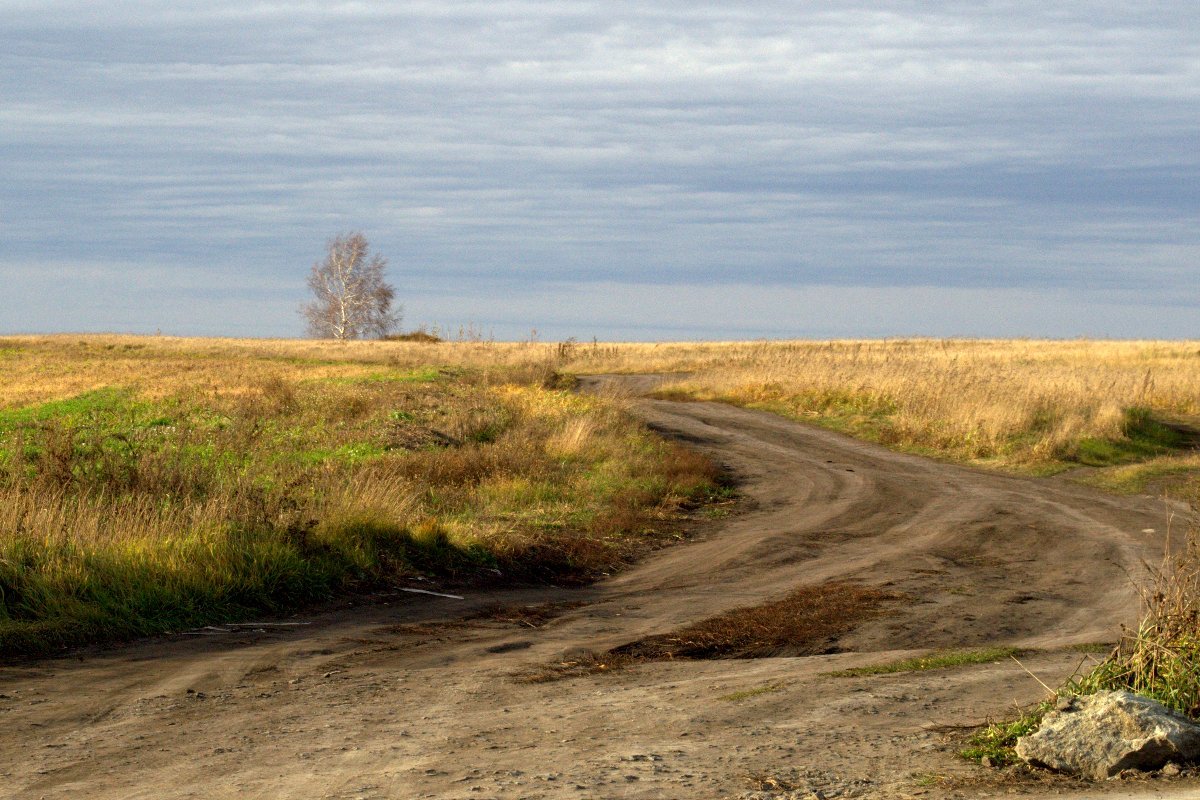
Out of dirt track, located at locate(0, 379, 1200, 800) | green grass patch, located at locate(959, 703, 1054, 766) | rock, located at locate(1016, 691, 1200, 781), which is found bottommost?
dirt track, located at locate(0, 379, 1200, 800)

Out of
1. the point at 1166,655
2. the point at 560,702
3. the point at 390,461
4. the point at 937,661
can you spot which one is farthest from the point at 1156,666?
the point at 390,461

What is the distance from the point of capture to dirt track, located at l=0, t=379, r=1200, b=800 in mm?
5531

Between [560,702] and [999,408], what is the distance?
20494 millimetres

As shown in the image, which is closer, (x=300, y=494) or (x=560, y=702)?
(x=560, y=702)

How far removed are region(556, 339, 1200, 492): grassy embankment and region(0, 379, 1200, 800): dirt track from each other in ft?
35.1

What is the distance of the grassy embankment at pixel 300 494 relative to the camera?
9.46 metres

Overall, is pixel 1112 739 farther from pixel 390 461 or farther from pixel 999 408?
pixel 999 408

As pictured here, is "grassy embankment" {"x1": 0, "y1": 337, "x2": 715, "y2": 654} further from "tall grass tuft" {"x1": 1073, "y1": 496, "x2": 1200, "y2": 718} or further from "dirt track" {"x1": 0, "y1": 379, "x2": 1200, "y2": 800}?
"tall grass tuft" {"x1": 1073, "y1": 496, "x2": 1200, "y2": 718}

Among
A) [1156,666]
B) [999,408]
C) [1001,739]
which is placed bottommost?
[1001,739]

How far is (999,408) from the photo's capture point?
25234mm

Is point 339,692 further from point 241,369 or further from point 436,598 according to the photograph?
Result: point 241,369

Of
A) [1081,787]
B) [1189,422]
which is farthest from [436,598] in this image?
[1189,422]

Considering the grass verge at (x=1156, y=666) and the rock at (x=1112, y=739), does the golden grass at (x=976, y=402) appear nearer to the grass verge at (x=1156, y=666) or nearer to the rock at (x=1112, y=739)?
the grass verge at (x=1156, y=666)

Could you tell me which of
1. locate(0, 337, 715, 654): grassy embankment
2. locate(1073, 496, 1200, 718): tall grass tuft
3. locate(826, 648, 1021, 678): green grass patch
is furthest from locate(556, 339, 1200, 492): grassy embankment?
locate(1073, 496, 1200, 718): tall grass tuft
